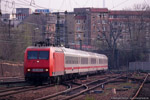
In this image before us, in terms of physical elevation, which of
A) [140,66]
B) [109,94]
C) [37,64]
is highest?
[37,64]

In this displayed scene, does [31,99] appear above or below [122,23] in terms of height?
below

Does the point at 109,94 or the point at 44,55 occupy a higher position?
the point at 44,55

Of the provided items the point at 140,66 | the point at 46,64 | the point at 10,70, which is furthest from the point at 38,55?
the point at 140,66

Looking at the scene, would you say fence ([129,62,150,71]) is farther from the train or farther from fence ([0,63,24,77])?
the train

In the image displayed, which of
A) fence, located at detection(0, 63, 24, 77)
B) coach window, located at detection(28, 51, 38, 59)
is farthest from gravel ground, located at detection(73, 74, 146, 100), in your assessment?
fence, located at detection(0, 63, 24, 77)

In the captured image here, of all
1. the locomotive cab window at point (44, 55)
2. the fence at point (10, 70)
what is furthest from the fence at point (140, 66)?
the locomotive cab window at point (44, 55)

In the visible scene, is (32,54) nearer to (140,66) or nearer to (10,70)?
(10,70)

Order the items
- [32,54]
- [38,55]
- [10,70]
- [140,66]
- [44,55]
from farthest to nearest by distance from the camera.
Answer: [140,66] < [10,70] < [32,54] < [38,55] < [44,55]

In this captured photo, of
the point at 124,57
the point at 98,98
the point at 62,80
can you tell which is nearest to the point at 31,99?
the point at 98,98

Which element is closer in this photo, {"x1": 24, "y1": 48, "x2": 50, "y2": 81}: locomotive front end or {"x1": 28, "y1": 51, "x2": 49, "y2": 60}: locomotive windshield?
{"x1": 24, "y1": 48, "x2": 50, "y2": 81}: locomotive front end

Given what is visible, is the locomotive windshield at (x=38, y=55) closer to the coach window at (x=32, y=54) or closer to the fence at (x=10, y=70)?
the coach window at (x=32, y=54)

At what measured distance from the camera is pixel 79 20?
9931 cm

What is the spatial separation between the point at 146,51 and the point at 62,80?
128ft

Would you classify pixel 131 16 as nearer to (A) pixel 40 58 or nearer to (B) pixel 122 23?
(B) pixel 122 23
